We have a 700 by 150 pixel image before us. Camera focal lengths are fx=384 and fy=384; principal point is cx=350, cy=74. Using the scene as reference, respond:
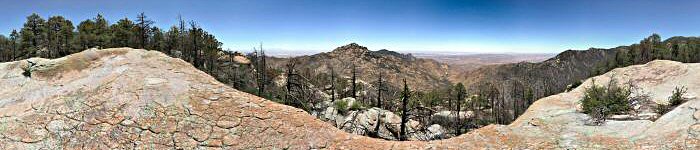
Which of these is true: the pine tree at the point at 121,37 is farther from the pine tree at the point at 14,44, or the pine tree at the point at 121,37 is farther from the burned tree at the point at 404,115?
the burned tree at the point at 404,115

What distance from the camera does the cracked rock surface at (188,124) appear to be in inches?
329

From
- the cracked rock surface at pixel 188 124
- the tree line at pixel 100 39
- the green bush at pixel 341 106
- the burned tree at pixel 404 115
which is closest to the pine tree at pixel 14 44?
the tree line at pixel 100 39

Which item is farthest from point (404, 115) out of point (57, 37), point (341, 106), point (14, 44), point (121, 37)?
point (14, 44)

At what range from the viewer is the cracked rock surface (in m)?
8.36

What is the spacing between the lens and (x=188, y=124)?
9016 mm

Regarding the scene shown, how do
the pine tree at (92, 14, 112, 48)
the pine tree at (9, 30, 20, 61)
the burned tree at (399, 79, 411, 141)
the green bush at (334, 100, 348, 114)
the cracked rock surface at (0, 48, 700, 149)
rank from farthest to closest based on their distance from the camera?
the pine tree at (9, 30, 20, 61) < the pine tree at (92, 14, 112, 48) < the green bush at (334, 100, 348, 114) < the burned tree at (399, 79, 411, 141) < the cracked rock surface at (0, 48, 700, 149)

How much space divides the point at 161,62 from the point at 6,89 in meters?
4.12

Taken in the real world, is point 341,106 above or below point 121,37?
below

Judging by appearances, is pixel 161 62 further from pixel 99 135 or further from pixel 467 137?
pixel 467 137

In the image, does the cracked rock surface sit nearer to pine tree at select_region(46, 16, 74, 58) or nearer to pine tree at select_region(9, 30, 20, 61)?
pine tree at select_region(46, 16, 74, 58)

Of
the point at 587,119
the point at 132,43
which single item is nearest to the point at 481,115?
the point at 132,43

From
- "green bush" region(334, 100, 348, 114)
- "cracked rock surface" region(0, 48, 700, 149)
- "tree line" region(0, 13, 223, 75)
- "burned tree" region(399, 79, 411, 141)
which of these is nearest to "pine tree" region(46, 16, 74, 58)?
"tree line" region(0, 13, 223, 75)

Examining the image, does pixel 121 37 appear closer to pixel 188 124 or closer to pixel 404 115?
pixel 404 115

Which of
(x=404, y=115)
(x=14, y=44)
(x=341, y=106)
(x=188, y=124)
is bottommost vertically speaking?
(x=341, y=106)
